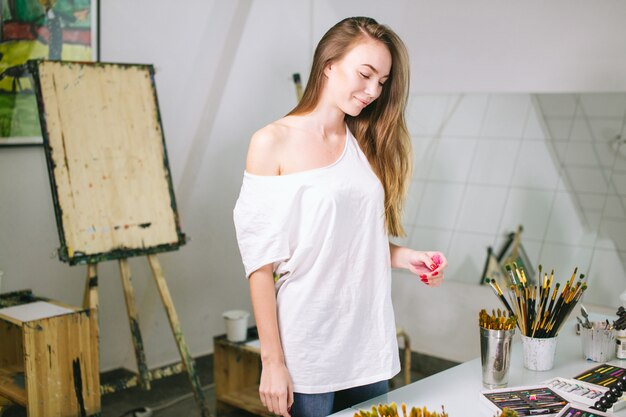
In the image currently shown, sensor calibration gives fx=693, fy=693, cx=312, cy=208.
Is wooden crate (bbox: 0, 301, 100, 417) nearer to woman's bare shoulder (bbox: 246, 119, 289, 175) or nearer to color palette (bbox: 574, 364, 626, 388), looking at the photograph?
woman's bare shoulder (bbox: 246, 119, 289, 175)

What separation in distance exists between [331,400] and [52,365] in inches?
50.9

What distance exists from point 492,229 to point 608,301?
2.27ft

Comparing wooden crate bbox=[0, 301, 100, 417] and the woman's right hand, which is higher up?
the woman's right hand

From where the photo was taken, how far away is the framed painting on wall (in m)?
3.02

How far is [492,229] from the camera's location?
12.1 ft

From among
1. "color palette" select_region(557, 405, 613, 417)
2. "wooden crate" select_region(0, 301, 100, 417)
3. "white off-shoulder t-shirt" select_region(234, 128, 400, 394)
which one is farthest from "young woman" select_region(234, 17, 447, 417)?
"wooden crate" select_region(0, 301, 100, 417)

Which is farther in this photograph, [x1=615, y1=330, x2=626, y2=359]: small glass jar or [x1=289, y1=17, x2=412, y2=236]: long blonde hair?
[x1=615, y1=330, x2=626, y2=359]: small glass jar

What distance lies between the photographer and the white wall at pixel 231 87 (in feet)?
10.6

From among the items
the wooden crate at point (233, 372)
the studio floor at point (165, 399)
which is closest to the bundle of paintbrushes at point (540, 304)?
the wooden crate at point (233, 372)

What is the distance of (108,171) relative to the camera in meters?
2.82

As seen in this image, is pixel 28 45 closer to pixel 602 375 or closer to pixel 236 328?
pixel 236 328

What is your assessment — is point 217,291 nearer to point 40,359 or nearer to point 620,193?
point 40,359

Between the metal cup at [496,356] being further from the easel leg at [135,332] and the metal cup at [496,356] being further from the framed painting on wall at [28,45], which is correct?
the framed painting on wall at [28,45]

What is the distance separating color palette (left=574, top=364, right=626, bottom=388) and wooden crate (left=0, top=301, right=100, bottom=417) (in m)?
1.71
